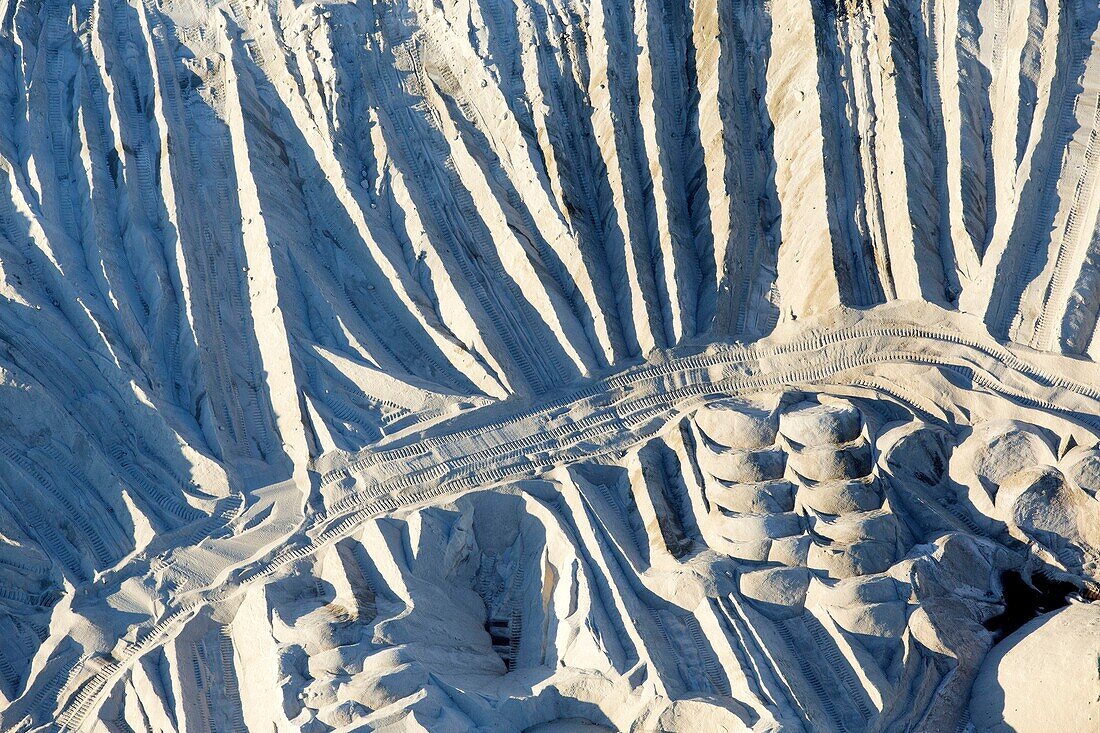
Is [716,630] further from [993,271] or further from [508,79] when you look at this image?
[508,79]

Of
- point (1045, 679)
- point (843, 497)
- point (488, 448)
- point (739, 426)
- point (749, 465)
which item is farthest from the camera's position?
point (488, 448)

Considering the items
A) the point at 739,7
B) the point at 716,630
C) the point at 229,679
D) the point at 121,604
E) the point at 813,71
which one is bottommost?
the point at 716,630

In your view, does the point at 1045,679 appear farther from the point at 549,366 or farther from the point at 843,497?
the point at 549,366

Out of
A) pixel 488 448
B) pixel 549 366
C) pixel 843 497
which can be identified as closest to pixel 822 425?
pixel 843 497

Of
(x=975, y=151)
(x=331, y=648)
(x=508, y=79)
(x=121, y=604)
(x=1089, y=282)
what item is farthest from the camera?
(x=508, y=79)

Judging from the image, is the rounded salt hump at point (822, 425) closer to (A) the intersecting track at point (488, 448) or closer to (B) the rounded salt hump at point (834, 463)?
(B) the rounded salt hump at point (834, 463)

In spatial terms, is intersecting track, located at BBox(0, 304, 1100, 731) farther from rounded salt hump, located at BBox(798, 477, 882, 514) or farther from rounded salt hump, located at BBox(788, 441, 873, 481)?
rounded salt hump, located at BBox(798, 477, 882, 514)

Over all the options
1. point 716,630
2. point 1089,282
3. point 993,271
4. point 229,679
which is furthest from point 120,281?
point 1089,282

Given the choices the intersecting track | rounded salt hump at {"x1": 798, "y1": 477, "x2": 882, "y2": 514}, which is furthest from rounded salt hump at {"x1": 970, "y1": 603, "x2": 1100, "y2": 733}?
the intersecting track
